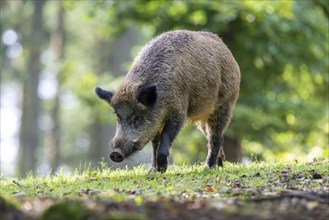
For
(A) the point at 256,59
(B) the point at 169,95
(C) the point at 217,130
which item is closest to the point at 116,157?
(B) the point at 169,95

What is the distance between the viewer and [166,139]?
9.19m

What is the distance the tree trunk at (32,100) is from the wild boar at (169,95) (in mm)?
17196

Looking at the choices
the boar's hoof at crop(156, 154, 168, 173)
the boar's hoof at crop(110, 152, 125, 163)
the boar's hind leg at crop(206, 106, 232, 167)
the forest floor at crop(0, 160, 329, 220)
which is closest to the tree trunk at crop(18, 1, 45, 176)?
the boar's hind leg at crop(206, 106, 232, 167)

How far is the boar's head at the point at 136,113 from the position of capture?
359 inches

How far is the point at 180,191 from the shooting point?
265 inches

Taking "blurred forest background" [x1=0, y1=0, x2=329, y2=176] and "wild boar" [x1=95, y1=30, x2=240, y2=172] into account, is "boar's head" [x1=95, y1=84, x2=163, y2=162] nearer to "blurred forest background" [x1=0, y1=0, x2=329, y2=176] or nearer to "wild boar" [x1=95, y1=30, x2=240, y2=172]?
"wild boar" [x1=95, y1=30, x2=240, y2=172]

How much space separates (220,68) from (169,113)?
1.37 m

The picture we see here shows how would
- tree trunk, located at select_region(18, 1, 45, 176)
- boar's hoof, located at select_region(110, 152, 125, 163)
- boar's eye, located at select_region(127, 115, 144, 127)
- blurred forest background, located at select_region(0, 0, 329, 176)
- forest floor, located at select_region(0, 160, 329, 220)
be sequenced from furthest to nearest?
tree trunk, located at select_region(18, 1, 45, 176), blurred forest background, located at select_region(0, 0, 329, 176), boar's eye, located at select_region(127, 115, 144, 127), boar's hoof, located at select_region(110, 152, 125, 163), forest floor, located at select_region(0, 160, 329, 220)

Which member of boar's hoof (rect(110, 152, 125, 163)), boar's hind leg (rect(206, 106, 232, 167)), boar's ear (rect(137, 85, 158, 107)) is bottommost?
boar's hoof (rect(110, 152, 125, 163))

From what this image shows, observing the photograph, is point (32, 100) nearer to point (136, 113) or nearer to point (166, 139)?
point (136, 113)

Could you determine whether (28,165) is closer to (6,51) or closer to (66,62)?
(6,51)

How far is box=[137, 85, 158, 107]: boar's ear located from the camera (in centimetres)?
905

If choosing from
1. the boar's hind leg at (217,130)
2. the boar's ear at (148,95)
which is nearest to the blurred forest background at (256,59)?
the boar's hind leg at (217,130)

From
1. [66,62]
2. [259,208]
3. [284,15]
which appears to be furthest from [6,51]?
[259,208]
